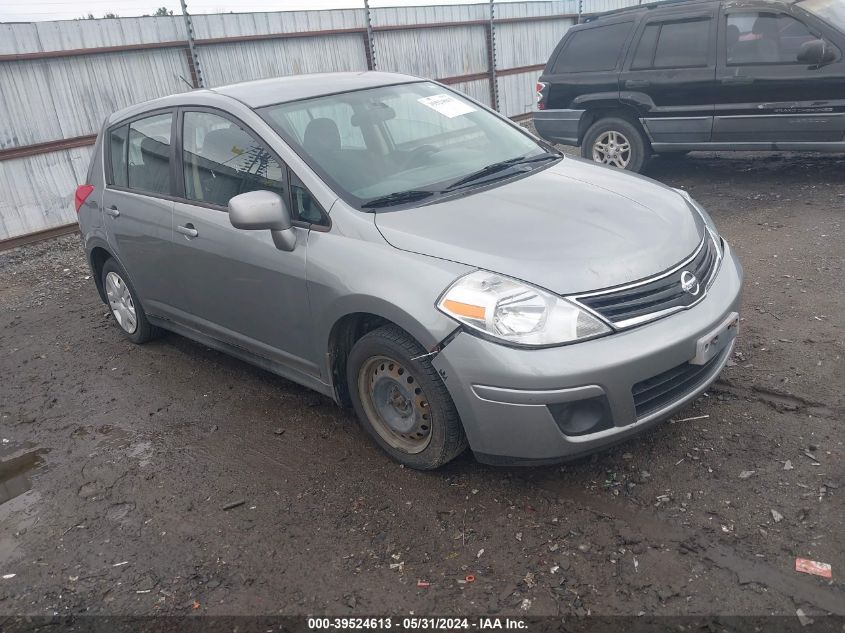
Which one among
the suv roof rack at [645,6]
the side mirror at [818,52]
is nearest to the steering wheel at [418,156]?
the side mirror at [818,52]

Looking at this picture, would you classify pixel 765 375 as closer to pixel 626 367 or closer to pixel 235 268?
pixel 626 367

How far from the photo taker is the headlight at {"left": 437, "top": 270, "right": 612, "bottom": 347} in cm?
276

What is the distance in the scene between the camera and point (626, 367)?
2748mm

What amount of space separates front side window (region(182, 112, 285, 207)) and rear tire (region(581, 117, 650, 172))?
17.0ft

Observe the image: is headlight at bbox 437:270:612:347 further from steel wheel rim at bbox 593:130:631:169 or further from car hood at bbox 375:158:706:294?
steel wheel rim at bbox 593:130:631:169

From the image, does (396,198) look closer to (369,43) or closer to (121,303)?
(121,303)

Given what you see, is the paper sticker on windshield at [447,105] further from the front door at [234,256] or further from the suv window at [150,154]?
the suv window at [150,154]

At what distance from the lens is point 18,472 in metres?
3.86

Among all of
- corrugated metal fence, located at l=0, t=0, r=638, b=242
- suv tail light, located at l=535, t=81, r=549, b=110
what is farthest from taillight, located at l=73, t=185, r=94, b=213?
suv tail light, located at l=535, t=81, r=549, b=110

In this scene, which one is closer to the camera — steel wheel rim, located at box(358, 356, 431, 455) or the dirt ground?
the dirt ground

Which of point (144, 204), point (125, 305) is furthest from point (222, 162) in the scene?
point (125, 305)

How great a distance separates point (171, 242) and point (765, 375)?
11.7 ft

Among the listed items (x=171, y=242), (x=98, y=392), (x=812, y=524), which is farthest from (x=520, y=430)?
(x=98, y=392)

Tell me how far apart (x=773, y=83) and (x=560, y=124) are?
253 centimetres
